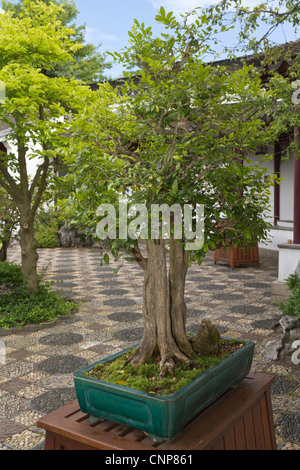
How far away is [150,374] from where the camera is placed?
2.47 meters

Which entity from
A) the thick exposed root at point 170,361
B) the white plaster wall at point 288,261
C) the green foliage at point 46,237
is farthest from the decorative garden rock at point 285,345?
the green foliage at point 46,237

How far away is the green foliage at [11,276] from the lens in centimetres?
730

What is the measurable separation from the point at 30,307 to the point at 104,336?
55.9 inches

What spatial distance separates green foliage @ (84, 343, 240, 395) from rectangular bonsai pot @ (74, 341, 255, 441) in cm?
9

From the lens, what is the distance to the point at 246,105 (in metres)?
2.57

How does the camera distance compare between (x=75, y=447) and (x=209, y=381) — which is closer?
(x=75, y=447)

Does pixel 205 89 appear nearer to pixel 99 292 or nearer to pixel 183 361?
pixel 183 361

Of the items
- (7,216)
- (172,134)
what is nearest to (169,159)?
(172,134)

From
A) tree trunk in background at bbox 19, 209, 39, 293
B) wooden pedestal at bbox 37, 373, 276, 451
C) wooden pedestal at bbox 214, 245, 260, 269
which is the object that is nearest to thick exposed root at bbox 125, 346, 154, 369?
wooden pedestal at bbox 37, 373, 276, 451

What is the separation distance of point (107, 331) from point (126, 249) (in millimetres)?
3547

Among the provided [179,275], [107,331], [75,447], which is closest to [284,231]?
[107,331]

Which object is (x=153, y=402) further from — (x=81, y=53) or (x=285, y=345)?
(x=81, y=53)

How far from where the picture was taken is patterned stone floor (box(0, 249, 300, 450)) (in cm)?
353

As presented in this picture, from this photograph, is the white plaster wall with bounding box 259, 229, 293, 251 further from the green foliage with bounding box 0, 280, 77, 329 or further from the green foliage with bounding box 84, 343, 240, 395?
the green foliage with bounding box 84, 343, 240, 395
